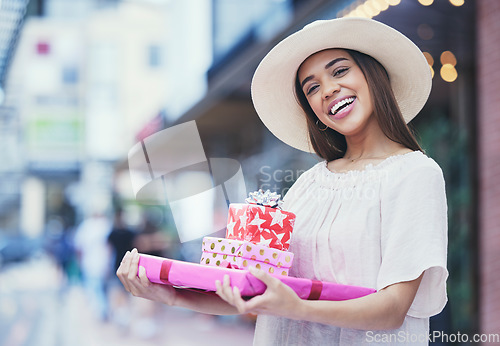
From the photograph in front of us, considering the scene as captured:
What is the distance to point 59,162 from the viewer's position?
1311 cm

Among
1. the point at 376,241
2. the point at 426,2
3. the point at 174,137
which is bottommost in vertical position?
the point at 376,241

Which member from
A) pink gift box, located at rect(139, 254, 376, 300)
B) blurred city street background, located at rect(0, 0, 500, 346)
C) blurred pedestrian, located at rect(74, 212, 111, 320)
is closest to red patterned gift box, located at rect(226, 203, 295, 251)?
pink gift box, located at rect(139, 254, 376, 300)

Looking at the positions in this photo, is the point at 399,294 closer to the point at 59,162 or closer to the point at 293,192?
the point at 293,192

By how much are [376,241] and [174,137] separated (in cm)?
266

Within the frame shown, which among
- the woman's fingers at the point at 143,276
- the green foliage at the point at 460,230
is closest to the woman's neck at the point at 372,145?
the woman's fingers at the point at 143,276

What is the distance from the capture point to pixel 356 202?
123cm

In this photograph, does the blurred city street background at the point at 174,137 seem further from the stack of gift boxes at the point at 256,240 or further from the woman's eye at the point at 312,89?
the stack of gift boxes at the point at 256,240

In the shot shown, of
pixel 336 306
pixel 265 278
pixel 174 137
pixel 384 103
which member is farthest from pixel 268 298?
pixel 174 137

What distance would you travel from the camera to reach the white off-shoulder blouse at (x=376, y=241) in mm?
1102

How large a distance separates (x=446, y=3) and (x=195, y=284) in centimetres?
309

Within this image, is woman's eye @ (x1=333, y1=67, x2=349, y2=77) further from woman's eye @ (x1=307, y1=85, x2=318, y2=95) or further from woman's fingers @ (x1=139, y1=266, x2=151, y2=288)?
woman's fingers @ (x1=139, y1=266, x2=151, y2=288)

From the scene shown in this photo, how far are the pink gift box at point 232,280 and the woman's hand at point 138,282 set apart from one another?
20mm

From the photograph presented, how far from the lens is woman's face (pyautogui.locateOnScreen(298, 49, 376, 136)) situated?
1257mm

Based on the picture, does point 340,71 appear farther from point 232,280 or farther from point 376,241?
point 232,280
